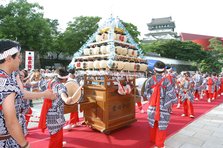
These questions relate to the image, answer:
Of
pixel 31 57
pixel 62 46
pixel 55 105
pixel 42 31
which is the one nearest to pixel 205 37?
pixel 62 46

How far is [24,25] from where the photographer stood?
1895cm

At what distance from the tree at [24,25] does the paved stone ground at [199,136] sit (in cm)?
1707

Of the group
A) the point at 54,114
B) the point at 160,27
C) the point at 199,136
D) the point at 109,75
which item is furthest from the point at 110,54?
the point at 160,27

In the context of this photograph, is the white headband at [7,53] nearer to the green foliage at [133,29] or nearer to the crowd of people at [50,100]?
the crowd of people at [50,100]

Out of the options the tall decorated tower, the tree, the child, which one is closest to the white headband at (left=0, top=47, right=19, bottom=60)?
the child

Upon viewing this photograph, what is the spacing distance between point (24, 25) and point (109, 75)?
54.1 feet

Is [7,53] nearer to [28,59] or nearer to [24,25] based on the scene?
[28,59]

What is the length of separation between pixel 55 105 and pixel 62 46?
2278cm

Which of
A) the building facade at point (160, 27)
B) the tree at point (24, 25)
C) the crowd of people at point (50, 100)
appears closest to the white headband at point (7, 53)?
the crowd of people at point (50, 100)

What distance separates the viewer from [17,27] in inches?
735

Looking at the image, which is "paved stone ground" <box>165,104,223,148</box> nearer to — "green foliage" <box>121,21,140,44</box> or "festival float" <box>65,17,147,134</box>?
"festival float" <box>65,17,147,134</box>

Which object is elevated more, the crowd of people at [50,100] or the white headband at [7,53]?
the white headband at [7,53]

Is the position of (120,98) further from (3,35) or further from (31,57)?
(3,35)

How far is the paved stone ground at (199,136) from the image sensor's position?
4377 mm
